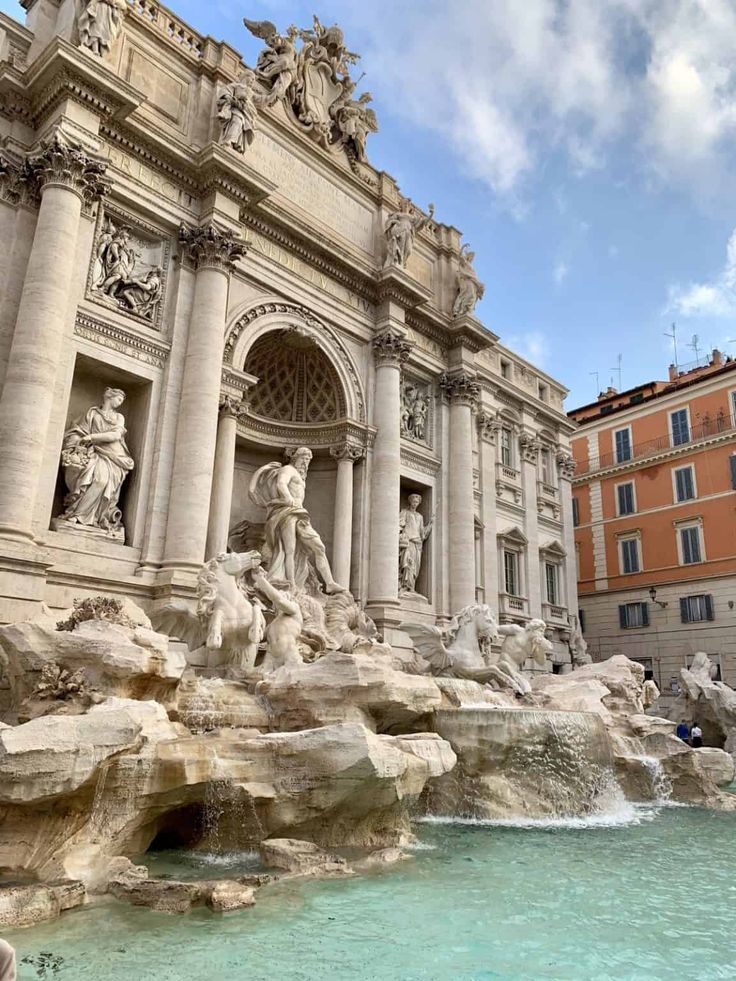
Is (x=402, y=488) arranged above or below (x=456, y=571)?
above

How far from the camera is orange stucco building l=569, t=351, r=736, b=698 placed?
1038 inches

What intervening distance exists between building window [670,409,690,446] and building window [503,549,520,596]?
32.4ft

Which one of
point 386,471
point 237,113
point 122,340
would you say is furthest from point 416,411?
point 122,340

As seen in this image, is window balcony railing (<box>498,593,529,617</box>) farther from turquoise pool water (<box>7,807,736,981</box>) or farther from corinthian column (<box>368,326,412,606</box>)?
turquoise pool water (<box>7,807,736,981</box>)

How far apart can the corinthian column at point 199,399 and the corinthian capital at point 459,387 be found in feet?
25.4

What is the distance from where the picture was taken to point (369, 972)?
13.4 feet

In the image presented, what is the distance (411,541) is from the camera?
19016mm

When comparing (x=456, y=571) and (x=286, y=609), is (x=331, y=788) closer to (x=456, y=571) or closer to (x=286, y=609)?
(x=286, y=609)

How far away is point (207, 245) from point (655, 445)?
2118 centimetres

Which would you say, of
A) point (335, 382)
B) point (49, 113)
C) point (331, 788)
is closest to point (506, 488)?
point (335, 382)

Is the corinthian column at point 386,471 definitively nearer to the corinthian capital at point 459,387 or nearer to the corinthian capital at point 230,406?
the corinthian capital at point 459,387

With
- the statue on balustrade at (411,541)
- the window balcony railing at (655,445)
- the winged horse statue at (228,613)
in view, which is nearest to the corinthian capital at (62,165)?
the winged horse statue at (228,613)

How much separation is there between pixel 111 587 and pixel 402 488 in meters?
9.37

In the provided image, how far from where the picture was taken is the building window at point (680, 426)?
28562 millimetres
